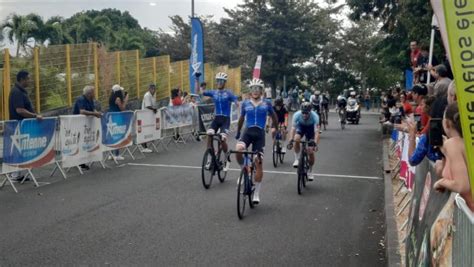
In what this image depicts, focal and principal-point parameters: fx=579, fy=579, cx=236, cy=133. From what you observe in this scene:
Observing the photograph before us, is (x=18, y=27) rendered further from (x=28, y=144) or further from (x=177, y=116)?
(x=28, y=144)

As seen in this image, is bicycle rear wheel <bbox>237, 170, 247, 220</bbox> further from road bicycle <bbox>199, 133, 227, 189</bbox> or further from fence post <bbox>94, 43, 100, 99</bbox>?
fence post <bbox>94, 43, 100, 99</bbox>

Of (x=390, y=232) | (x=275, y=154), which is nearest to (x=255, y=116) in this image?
(x=390, y=232)

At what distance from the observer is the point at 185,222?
8.20m

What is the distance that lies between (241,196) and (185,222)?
0.99 meters

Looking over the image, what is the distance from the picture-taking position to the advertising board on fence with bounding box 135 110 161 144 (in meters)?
15.7

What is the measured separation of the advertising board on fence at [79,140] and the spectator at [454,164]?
8968mm

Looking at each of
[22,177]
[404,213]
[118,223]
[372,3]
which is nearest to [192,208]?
[118,223]

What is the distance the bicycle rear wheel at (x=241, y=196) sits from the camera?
333 inches

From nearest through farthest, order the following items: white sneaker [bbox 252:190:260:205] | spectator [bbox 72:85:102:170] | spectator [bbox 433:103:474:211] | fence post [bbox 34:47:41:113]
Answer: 1. spectator [bbox 433:103:474:211]
2. white sneaker [bbox 252:190:260:205]
3. spectator [bbox 72:85:102:170]
4. fence post [bbox 34:47:41:113]

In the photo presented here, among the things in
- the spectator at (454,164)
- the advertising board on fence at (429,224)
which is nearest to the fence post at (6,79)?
the advertising board on fence at (429,224)

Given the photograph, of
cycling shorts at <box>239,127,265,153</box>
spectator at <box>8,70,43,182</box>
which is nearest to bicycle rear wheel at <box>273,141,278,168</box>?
cycling shorts at <box>239,127,265,153</box>

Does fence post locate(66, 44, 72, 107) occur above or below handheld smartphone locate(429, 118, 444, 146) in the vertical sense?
above

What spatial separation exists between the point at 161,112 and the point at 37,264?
453 inches

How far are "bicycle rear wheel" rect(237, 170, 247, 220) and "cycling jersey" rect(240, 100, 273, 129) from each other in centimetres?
134
